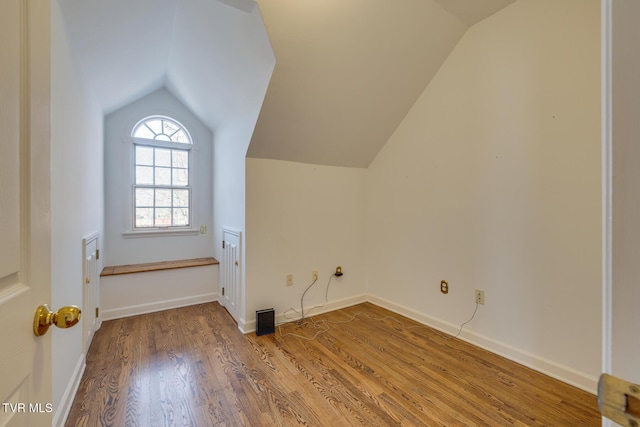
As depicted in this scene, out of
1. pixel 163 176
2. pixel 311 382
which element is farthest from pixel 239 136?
pixel 311 382

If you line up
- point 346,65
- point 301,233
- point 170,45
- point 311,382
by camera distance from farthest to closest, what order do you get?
point 301,233, point 170,45, point 346,65, point 311,382

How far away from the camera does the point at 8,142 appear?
0.50m

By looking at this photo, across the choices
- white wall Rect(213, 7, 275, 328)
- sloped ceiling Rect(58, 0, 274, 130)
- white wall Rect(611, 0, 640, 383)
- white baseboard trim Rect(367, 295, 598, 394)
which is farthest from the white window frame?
white wall Rect(611, 0, 640, 383)

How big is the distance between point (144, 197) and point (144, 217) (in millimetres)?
245

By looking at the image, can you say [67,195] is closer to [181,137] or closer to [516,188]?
[181,137]

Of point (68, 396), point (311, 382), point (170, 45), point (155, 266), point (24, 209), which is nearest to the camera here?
point (24, 209)

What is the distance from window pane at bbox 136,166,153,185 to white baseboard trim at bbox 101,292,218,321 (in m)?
1.44

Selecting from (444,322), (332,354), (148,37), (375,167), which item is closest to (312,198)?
(375,167)

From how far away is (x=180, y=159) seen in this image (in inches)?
139

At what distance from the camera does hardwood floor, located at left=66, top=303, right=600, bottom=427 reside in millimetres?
1492

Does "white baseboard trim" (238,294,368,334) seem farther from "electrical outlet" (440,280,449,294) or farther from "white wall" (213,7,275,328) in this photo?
"electrical outlet" (440,280,449,294)

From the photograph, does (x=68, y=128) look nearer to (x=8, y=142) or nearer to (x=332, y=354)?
(x=8, y=142)

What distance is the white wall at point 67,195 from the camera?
53.5 inches

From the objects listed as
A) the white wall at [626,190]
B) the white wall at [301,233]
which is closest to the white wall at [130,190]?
the white wall at [301,233]
